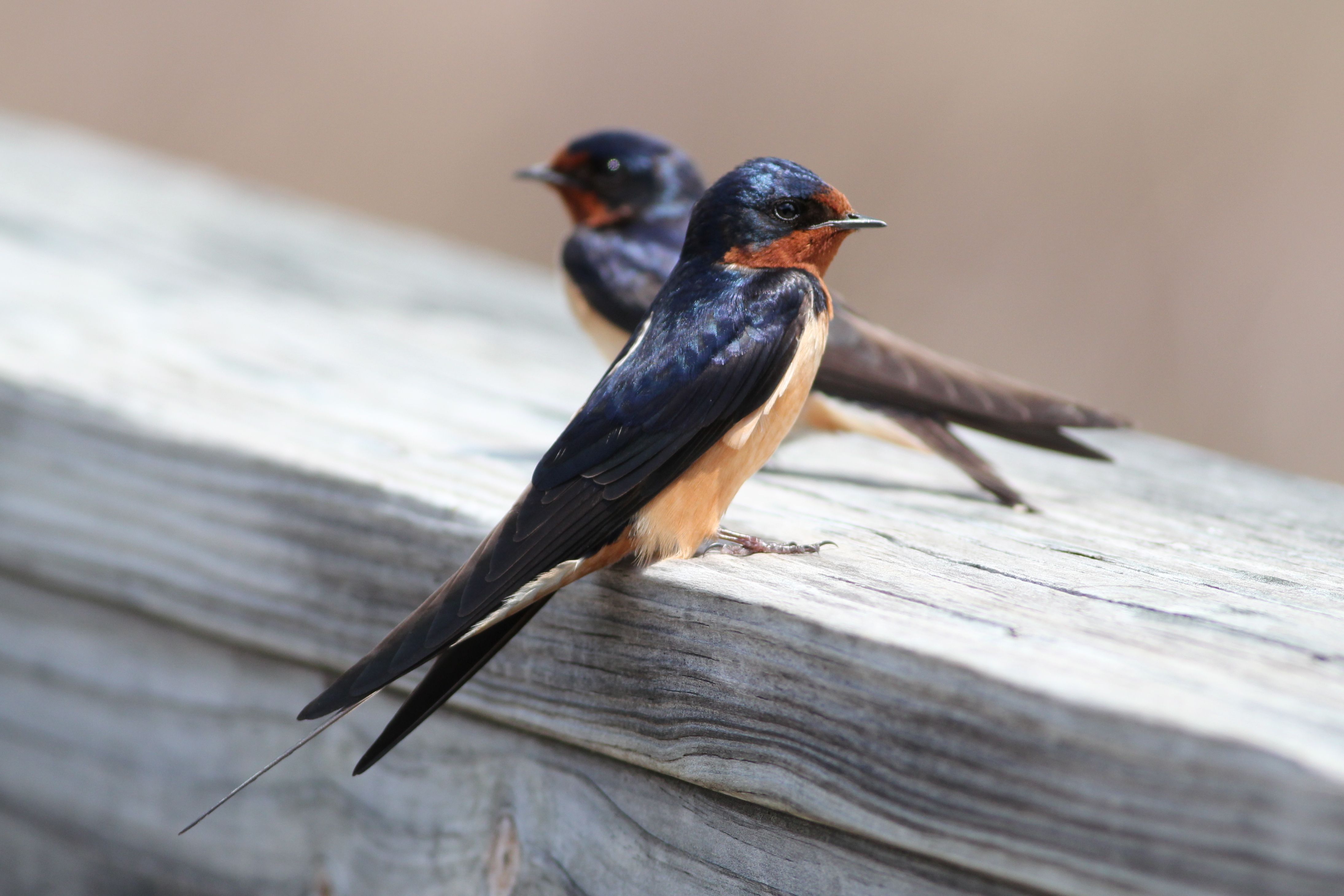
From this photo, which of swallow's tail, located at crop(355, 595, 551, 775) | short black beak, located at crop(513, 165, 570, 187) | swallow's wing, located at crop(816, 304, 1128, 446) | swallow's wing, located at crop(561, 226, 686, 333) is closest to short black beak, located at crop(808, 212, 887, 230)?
swallow's wing, located at crop(816, 304, 1128, 446)

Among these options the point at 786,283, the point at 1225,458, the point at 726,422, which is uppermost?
the point at 786,283

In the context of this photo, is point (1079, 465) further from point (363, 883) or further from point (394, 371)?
point (363, 883)

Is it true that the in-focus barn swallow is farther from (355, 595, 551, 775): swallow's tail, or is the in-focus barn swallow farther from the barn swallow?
the barn swallow

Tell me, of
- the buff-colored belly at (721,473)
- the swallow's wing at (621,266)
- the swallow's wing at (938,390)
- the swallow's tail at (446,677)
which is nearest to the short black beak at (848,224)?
the buff-colored belly at (721,473)

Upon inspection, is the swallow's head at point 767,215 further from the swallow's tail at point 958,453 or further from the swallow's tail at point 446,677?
the swallow's tail at point 446,677

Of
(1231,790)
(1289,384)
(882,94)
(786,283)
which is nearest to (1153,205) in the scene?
(1289,384)

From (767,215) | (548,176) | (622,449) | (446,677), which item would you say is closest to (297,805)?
(446,677)
